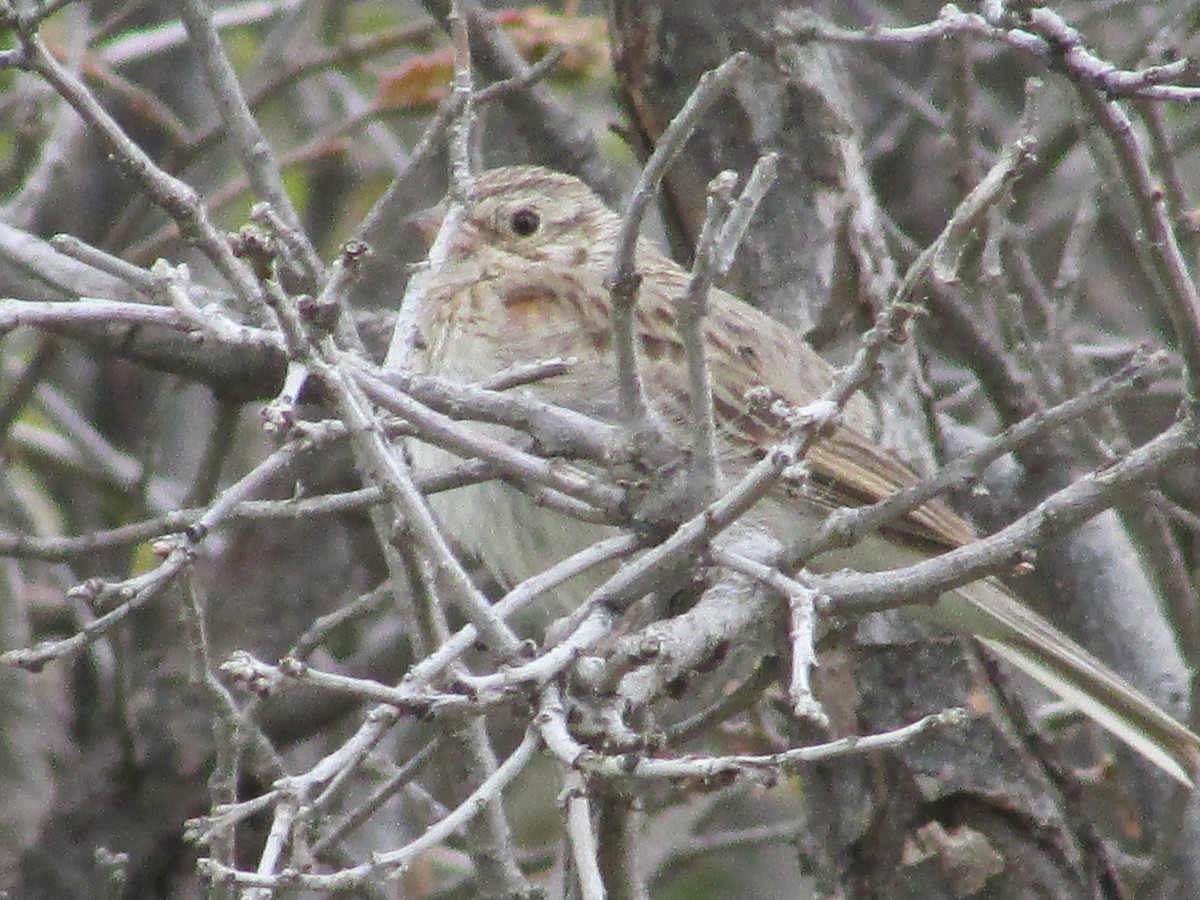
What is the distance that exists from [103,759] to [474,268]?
185cm

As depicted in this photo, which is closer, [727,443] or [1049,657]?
[727,443]

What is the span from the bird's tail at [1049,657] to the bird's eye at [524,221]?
4.64ft

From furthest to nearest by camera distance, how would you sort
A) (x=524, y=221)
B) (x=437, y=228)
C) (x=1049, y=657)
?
(x=524, y=221), (x=437, y=228), (x=1049, y=657)

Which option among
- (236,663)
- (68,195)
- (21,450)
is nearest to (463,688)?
(236,663)

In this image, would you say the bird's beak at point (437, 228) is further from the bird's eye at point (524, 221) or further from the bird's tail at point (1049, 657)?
the bird's tail at point (1049, 657)

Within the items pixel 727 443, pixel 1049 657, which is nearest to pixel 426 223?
pixel 727 443

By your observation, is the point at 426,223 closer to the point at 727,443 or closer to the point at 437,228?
the point at 437,228

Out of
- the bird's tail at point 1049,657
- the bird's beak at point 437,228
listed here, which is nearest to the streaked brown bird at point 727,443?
the bird's tail at point 1049,657

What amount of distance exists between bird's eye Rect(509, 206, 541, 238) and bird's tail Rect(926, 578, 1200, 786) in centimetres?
141

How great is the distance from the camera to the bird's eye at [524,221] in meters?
4.69

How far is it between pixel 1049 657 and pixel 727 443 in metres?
0.87

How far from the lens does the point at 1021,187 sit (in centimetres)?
588

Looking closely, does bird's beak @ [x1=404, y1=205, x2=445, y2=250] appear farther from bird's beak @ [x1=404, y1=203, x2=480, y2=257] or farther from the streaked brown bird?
the streaked brown bird

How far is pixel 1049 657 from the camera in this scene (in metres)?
4.09
